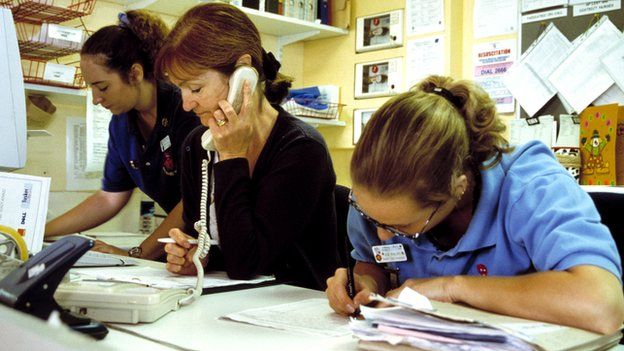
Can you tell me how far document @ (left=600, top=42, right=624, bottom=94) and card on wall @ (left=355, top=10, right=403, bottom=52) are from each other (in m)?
1.00

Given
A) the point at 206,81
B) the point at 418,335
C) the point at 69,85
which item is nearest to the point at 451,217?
the point at 418,335

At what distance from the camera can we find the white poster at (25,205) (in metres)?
1.37

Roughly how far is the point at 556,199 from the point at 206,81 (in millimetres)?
799

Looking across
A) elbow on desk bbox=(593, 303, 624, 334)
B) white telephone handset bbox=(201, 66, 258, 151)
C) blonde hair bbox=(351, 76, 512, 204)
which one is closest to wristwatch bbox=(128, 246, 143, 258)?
white telephone handset bbox=(201, 66, 258, 151)

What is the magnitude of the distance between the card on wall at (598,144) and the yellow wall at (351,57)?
0.64 metres

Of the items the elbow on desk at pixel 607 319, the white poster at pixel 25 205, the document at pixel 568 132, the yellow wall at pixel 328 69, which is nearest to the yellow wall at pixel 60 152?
the yellow wall at pixel 328 69

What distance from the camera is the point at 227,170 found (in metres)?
1.38

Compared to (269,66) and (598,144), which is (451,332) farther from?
(598,144)

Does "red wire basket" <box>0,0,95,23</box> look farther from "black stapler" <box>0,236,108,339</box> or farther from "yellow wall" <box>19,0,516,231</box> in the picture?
"black stapler" <box>0,236,108,339</box>

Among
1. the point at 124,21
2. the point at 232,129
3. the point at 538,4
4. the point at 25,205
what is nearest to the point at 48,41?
the point at 124,21

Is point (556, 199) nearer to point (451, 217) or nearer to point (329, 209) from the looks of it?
point (451, 217)

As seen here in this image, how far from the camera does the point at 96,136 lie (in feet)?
8.38

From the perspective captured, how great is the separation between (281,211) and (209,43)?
41 cm

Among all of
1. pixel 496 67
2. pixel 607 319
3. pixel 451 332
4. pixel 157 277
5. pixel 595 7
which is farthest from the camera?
pixel 496 67
